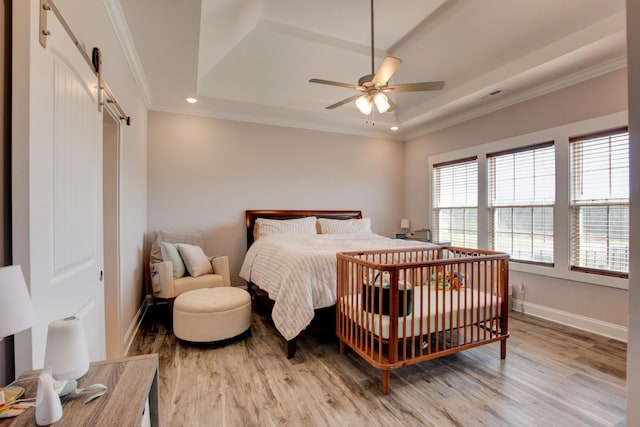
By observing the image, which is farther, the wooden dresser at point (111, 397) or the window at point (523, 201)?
the window at point (523, 201)

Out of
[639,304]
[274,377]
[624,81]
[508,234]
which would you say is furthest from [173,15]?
[508,234]

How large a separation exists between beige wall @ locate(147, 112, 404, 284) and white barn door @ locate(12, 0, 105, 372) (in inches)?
102

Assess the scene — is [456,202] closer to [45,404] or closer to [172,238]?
[172,238]

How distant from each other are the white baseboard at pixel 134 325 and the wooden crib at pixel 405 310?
6.30ft

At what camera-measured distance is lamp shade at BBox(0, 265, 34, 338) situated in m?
0.69

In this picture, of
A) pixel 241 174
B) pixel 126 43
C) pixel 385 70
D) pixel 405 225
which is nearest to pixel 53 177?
pixel 126 43

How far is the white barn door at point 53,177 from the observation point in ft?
3.23

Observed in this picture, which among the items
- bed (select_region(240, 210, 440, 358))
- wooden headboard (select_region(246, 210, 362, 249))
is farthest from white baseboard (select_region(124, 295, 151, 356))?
wooden headboard (select_region(246, 210, 362, 249))

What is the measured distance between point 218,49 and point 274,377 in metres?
3.36

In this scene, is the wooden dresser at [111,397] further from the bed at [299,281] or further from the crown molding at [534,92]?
the crown molding at [534,92]

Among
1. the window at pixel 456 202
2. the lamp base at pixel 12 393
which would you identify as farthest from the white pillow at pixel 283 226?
the lamp base at pixel 12 393

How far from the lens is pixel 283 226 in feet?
14.3

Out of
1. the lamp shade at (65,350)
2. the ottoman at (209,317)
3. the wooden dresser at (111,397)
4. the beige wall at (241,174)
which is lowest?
the ottoman at (209,317)

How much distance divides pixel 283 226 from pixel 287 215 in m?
0.44
